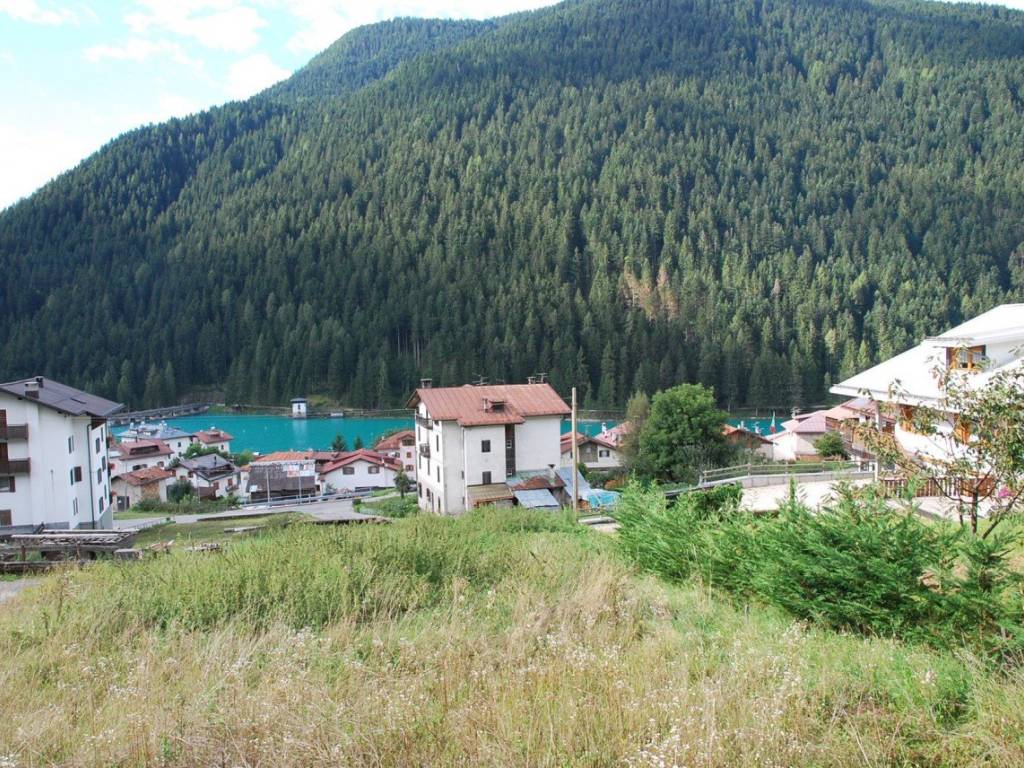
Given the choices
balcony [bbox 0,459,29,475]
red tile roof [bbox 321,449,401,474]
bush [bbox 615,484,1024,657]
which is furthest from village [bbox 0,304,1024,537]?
bush [bbox 615,484,1024,657]

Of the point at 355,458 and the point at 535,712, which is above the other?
the point at 535,712

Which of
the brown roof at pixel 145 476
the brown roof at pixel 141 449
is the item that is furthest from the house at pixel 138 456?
the brown roof at pixel 145 476

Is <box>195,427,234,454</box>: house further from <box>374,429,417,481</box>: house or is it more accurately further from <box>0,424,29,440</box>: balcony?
<box>0,424,29,440</box>: balcony

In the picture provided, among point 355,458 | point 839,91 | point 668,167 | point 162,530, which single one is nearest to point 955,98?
point 839,91

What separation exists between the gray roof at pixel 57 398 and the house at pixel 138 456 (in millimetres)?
26451

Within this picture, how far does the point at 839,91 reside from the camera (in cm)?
16350

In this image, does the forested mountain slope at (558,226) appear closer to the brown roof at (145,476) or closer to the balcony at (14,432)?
the brown roof at (145,476)

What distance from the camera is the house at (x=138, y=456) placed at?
5359 centimetres

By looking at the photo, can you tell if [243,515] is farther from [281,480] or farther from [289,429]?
[289,429]

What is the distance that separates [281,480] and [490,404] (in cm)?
2274

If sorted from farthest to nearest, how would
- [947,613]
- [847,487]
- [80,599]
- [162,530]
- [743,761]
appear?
[162,530], [847,487], [80,599], [947,613], [743,761]

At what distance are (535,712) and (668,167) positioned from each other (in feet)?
472

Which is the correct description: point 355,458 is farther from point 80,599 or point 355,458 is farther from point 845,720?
point 845,720

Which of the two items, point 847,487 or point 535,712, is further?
point 847,487
